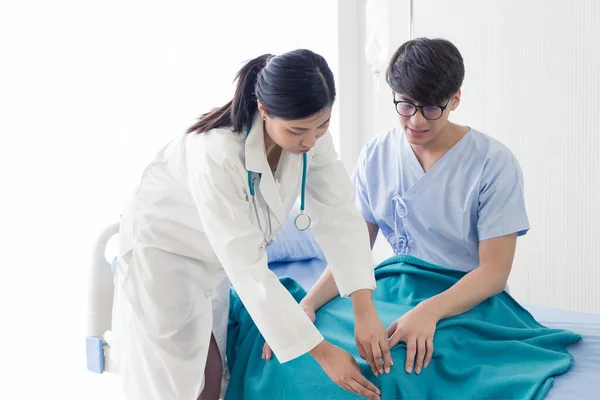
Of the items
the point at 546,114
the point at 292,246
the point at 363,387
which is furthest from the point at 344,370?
the point at 546,114

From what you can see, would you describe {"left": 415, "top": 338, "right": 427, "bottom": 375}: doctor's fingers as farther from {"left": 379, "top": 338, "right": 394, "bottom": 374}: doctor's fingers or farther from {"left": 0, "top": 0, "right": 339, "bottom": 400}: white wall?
{"left": 0, "top": 0, "right": 339, "bottom": 400}: white wall

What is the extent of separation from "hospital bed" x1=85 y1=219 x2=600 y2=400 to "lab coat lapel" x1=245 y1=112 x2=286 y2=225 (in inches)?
27.1

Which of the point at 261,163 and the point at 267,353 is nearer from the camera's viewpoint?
the point at 261,163

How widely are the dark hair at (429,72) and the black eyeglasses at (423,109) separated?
0.06ft

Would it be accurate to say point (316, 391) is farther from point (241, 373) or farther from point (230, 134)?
point (230, 134)

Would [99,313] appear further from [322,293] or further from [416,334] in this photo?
[416,334]

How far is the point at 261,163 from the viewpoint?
1.47 m

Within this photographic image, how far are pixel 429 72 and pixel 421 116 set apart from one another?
11 cm

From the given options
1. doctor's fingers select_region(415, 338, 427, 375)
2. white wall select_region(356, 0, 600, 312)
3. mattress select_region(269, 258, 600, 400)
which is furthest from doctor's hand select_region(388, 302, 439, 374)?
white wall select_region(356, 0, 600, 312)

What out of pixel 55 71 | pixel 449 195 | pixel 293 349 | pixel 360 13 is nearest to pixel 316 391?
pixel 293 349

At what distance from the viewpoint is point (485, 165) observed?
1.77m

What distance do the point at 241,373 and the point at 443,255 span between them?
60cm

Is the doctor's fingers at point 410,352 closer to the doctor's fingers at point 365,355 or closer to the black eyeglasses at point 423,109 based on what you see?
the doctor's fingers at point 365,355

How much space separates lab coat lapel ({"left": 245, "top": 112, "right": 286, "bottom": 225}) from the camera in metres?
1.46
